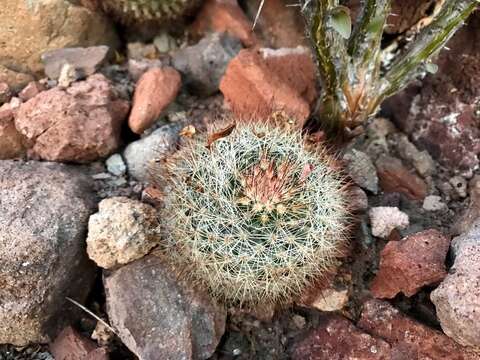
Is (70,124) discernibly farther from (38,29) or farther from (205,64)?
(205,64)

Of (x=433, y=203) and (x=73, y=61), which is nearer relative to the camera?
(x=433, y=203)

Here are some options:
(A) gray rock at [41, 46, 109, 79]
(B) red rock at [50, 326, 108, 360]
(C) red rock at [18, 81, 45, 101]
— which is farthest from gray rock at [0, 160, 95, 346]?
(A) gray rock at [41, 46, 109, 79]

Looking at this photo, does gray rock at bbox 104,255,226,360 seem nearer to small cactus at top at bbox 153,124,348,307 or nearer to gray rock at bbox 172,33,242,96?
small cactus at top at bbox 153,124,348,307

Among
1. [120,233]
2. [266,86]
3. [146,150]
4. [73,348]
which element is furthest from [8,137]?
[266,86]

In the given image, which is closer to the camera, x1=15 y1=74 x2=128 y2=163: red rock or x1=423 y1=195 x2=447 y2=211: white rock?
x1=15 y1=74 x2=128 y2=163: red rock

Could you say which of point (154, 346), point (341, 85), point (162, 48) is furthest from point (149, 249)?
point (162, 48)

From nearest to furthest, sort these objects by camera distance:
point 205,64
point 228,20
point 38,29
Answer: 1. point 38,29
2. point 205,64
3. point 228,20
